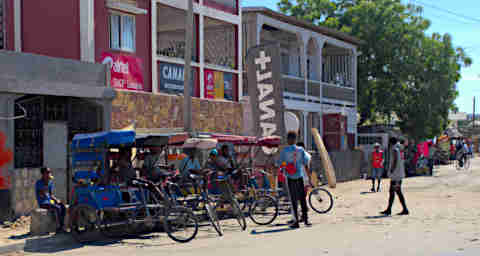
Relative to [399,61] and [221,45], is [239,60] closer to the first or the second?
[221,45]

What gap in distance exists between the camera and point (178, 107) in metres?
18.8

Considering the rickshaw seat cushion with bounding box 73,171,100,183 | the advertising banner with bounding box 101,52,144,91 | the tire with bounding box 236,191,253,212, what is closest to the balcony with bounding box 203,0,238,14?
the advertising banner with bounding box 101,52,144,91

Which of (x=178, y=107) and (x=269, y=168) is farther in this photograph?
(x=178, y=107)

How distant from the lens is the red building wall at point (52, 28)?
15.2m

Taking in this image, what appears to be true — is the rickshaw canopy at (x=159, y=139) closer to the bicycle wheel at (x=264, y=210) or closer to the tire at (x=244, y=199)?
the tire at (x=244, y=199)

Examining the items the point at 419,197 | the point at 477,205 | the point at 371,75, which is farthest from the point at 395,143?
the point at 371,75

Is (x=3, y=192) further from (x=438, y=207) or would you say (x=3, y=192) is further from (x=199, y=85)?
(x=438, y=207)

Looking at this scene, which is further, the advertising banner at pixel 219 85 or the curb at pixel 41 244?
the advertising banner at pixel 219 85

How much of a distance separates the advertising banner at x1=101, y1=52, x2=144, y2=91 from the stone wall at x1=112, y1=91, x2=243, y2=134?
410 mm

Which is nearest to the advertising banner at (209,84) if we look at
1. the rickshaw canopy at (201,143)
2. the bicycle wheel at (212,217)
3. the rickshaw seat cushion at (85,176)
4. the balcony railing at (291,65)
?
the rickshaw canopy at (201,143)

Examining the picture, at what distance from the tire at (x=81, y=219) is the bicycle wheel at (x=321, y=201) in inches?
232

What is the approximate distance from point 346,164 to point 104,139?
1904cm

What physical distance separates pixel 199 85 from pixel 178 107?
165cm

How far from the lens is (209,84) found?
20.7 m
